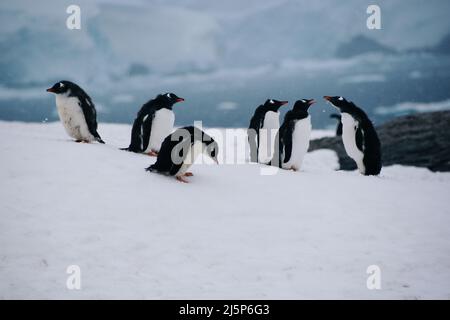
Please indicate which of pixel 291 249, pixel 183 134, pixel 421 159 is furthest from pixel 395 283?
pixel 421 159

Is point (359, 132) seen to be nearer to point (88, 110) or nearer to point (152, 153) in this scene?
point (152, 153)

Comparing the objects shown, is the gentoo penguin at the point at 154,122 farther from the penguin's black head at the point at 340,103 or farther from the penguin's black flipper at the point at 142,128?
the penguin's black head at the point at 340,103

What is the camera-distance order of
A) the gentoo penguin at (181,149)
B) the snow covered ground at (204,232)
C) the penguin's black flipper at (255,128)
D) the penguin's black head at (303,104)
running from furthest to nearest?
the penguin's black flipper at (255,128) → the penguin's black head at (303,104) → the gentoo penguin at (181,149) → the snow covered ground at (204,232)

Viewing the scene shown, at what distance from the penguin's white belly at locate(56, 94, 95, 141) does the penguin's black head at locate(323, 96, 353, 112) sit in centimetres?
396

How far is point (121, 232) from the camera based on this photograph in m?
4.57

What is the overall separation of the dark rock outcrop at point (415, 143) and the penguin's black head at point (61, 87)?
8496 millimetres

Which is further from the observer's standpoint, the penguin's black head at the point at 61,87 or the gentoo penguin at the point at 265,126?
the gentoo penguin at the point at 265,126

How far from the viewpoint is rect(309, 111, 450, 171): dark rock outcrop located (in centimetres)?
1268

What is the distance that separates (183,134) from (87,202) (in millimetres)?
1401

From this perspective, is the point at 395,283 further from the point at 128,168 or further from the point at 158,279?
the point at 128,168

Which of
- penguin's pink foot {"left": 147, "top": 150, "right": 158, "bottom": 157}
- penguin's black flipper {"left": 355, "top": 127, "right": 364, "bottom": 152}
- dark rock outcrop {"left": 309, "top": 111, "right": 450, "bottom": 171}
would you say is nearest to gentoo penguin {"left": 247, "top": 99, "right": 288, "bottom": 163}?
penguin's black flipper {"left": 355, "top": 127, "right": 364, "bottom": 152}

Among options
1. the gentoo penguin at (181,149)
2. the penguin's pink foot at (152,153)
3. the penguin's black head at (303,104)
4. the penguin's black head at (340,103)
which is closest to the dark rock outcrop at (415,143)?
the penguin's black head at (340,103)

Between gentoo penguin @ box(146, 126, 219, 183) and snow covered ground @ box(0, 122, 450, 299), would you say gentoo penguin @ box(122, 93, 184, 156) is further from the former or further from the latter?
gentoo penguin @ box(146, 126, 219, 183)

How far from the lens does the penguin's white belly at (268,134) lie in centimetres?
834
